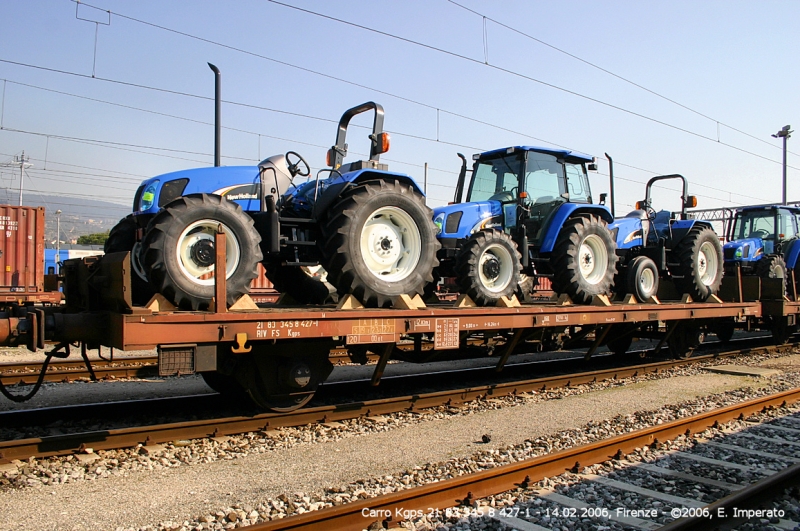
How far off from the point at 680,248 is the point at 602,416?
5.31 metres

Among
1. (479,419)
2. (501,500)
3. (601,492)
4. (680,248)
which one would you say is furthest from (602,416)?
(680,248)

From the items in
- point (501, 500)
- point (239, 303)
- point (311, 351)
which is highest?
point (239, 303)

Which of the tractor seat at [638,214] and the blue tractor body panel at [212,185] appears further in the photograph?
the tractor seat at [638,214]

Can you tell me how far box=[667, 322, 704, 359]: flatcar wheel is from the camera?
1203 centimetres

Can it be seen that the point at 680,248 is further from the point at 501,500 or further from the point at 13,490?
the point at 13,490

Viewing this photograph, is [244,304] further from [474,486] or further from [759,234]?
[759,234]

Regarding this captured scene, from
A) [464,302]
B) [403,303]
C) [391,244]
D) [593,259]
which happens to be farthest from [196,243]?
[593,259]

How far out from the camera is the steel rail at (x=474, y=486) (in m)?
3.91

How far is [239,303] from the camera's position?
5844 millimetres

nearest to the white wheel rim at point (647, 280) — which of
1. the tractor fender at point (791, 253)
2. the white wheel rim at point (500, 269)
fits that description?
the white wheel rim at point (500, 269)

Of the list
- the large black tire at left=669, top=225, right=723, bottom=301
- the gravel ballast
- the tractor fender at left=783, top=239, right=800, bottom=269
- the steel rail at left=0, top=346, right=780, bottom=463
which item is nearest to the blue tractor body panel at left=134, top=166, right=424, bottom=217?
the steel rail at left=0, top=346, right=780, bottom=463

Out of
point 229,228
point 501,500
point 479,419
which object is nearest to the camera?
point 501,500

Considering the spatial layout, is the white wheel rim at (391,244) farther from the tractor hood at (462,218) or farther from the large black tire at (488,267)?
the tractor hood at (462,218)

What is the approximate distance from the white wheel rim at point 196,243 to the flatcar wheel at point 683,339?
9.27 metres
